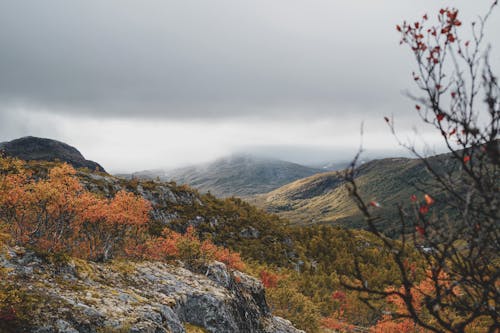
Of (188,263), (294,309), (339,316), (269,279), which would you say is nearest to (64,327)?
(188,263)

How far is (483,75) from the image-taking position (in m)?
6.87

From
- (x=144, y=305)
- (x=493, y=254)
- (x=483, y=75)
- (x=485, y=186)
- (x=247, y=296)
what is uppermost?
(x=483, y=75)

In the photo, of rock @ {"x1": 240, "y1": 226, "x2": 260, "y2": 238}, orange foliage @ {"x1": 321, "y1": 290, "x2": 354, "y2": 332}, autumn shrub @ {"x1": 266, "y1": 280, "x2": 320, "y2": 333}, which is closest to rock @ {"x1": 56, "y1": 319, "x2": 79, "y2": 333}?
autumn shrub @ {"x1": 266, "y1": 280, "x2": 320, "y2": 333}

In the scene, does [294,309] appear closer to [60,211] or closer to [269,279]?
[269,279]

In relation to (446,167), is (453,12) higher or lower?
higher

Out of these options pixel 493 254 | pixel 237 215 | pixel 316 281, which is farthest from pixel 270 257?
pixel 493 254

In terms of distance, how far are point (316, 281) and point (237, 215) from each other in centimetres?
4318

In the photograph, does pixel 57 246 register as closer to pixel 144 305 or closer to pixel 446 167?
pixel 144 305

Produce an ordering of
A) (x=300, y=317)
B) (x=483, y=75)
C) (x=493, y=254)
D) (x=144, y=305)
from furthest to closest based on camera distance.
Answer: (x=300, y=317)
(x=144, y=305)
(x=493, y=254)
(x=483, y=75)

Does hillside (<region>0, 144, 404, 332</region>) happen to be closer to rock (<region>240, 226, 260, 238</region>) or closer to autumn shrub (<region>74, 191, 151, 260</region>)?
rock (<region>240, 226, 260, 238</region>)

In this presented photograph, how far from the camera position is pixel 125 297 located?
2225 cm

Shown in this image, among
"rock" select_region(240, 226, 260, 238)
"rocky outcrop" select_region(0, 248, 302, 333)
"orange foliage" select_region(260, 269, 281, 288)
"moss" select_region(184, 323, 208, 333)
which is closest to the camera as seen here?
"rocky outcrop" select_region(0, 248, 302, 333)

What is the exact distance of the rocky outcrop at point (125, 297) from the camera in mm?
17172

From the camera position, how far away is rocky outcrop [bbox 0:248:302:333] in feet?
56.3
